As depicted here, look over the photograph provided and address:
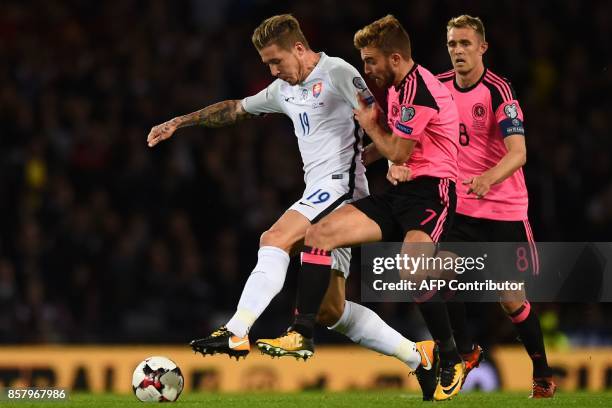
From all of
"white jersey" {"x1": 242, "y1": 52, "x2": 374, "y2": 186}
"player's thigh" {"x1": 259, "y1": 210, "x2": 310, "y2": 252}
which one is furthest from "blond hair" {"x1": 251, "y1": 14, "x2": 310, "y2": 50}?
"player's thigh" {"x1": 259, "y1": 210, "x2": 310, "y2": 252}

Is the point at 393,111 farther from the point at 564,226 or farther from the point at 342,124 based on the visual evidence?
the point at 564,226

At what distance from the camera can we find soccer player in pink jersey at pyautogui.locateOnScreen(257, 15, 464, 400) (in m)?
6.96

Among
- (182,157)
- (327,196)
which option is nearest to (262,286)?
(327,196)

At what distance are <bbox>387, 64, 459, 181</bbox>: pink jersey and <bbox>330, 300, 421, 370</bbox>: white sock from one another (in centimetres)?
100

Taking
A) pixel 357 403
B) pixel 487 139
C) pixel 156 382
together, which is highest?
pixel 487 139

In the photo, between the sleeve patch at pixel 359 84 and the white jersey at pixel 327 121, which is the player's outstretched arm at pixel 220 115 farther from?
the sleeve patch at pixel 359 84

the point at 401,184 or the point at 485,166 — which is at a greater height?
the point at 485,166

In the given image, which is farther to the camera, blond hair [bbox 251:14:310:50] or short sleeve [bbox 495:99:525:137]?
short sleeve [bbox 495:99:525:137]

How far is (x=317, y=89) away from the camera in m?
7.32

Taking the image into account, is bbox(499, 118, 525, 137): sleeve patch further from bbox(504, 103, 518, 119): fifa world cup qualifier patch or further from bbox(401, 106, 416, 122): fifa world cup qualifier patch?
bbox(401, 106, 416, 122): fifa world cup qualifier patch

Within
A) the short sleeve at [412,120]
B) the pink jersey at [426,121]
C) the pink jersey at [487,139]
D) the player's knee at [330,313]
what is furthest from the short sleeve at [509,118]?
the player's knee at [330,313]

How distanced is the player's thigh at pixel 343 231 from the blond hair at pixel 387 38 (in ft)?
3.17

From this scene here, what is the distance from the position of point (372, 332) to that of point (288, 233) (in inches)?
34.1

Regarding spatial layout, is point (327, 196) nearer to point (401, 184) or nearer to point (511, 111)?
point (401, 184)
